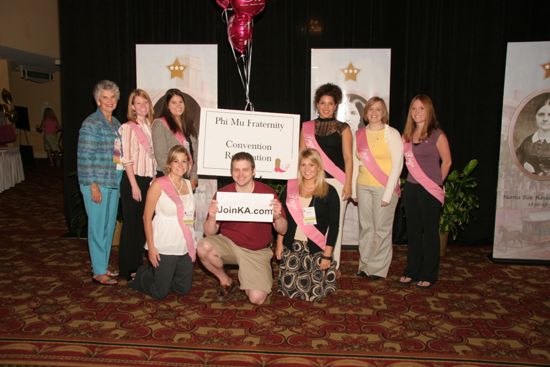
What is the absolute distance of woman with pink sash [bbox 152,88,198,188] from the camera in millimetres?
3350

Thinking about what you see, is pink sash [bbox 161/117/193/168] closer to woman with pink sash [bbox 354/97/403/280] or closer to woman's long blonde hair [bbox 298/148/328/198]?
woman's long blonde hair [bbox 298/148/328/198]

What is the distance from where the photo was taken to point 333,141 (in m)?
3.49

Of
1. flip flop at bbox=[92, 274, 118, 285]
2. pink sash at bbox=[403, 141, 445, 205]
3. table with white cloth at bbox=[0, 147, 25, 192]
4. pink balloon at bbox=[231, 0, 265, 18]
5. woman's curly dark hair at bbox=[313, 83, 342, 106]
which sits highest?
pink balloon at bbox=[231, 0, 265, 18]

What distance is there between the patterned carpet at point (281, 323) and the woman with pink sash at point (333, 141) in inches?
33.5

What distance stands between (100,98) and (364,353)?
2517mm

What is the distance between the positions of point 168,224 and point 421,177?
194cm

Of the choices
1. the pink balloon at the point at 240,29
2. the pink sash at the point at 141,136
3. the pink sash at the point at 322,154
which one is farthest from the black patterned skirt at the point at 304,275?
the pink balloon at the point at 240,29

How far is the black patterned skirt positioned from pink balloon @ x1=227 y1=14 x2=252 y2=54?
1.96 m

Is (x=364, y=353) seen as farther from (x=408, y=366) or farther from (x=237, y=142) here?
(x=237, y=142)

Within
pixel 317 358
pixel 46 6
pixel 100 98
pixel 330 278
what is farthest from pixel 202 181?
pixel 46 6

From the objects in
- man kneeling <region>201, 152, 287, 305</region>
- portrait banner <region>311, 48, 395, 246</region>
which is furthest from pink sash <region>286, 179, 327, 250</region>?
portrait banner <region>311, 48, 395, 246</region>

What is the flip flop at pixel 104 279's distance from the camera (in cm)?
345

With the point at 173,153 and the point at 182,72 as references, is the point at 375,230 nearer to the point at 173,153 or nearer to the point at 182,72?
the point at 173,153

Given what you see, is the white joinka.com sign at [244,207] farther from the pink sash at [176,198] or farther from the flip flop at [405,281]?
the flip flop at [405,281]
